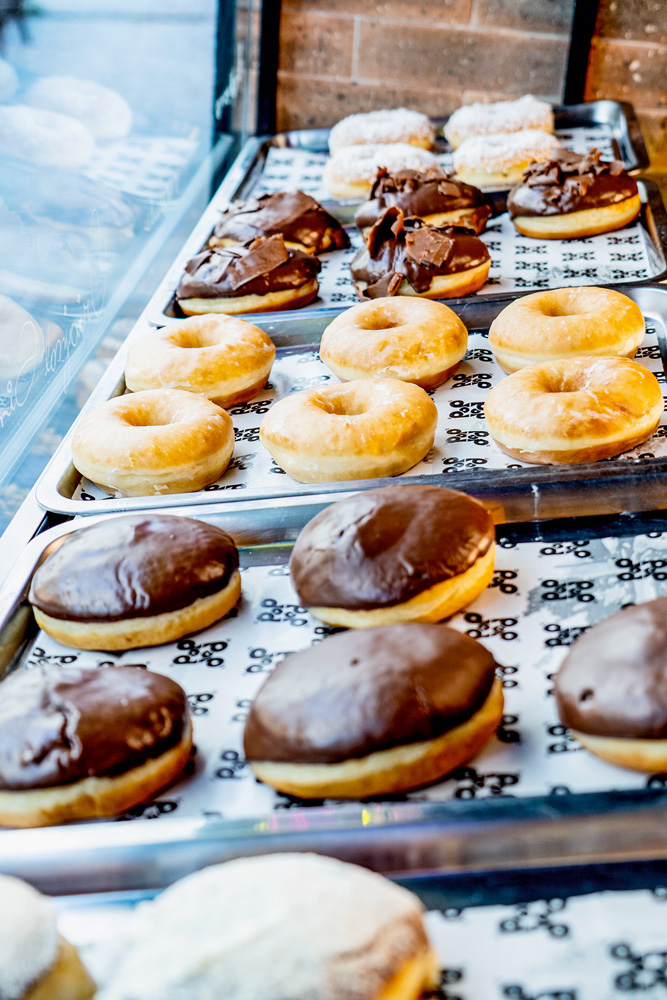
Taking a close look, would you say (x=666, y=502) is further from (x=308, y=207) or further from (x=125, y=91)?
(x=125, y=91)

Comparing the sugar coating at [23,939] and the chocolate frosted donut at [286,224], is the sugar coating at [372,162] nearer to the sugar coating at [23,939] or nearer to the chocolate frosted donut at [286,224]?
the chocolate frosted donut at [286,224]

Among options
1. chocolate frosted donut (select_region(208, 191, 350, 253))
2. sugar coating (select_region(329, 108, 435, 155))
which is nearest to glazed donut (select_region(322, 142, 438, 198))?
sugar coating (select_region(329, 108, 435, 155))

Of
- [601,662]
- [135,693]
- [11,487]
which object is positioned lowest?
[11,487]

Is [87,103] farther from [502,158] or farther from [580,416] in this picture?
[580,416]

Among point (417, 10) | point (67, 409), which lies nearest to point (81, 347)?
point (67, 409)

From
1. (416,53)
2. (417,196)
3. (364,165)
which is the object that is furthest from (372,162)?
(416,53)

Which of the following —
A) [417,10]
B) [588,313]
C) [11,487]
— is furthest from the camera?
[417,10]

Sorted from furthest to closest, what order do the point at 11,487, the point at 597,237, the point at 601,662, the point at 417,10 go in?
the point at 417,10 < the point at 597,237 < the point at 11,487 < the point at 601,662

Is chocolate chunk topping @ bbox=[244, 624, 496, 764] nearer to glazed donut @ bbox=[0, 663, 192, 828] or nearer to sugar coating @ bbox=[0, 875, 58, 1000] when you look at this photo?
glazed donut @ bbox=[0, 663, 192, 828]

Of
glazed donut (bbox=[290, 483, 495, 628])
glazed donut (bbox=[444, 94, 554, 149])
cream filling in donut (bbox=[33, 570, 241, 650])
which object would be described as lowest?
cream filling in donut (bbox=[33, 570, 241, 650])
